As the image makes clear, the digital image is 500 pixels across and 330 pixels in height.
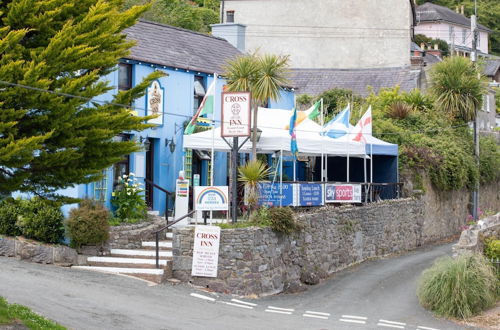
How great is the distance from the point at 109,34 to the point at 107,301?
620 cm

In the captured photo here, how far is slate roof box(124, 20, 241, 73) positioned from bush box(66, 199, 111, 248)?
5.49 m

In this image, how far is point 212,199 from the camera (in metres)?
21.2

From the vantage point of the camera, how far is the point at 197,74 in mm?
27547

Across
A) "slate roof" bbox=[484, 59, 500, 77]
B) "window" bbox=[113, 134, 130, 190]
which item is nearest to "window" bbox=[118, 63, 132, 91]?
"window" bbox=[113, 134, 130, 190]

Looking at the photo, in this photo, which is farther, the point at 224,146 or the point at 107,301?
the point at 224,146

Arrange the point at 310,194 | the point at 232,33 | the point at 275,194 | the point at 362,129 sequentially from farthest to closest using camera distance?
the point at 232,33
the point at 362,129
the point at 310,194
the point at 275,194

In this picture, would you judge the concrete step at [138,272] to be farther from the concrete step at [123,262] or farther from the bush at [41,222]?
the bush at [41,222]

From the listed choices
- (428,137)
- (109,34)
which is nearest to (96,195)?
(109,34)

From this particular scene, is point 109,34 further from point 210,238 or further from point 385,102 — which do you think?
point 385,102

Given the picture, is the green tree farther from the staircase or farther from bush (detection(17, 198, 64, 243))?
bush (detection(17, 198, 64, 243))

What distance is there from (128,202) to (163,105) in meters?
4.02

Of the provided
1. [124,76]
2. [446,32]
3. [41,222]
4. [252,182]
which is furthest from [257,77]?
[446,32]

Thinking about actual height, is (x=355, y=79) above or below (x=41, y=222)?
above

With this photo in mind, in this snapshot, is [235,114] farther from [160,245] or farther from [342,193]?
[342,193]
